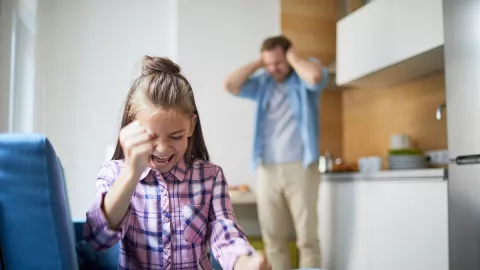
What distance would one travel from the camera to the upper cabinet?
1.70 m

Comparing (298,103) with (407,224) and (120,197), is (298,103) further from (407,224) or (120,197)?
(120,197)

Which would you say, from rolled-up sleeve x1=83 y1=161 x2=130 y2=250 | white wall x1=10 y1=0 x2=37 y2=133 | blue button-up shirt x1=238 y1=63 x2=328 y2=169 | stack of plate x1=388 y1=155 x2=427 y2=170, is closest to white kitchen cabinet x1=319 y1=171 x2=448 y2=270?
stack of plate x1=388 y1=155 x2=427 y2=170

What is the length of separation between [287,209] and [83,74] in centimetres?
132

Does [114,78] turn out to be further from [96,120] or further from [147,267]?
[147,267]

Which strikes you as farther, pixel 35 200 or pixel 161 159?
pixel 161 159

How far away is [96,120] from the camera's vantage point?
253cm

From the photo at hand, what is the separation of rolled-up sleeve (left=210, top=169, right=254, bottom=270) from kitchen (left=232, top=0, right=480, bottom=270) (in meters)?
0.91

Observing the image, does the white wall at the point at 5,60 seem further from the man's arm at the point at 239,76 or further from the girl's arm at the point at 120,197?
the girl's arm at the point at 120,197

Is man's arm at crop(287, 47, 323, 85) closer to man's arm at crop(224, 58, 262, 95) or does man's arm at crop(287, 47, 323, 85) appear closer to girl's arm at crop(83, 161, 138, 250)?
Answer: man's arm at crop(224, 58, 262, 95)

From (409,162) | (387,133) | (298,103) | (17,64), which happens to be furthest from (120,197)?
(387,133)

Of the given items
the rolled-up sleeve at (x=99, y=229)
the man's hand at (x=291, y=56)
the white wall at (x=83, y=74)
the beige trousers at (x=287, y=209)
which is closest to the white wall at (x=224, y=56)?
the white wall at (x=83, y=74)

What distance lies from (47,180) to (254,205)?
1.92m

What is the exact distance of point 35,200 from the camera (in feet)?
2.17

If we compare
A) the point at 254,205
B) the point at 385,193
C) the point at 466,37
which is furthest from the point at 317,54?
the point at 466,37
